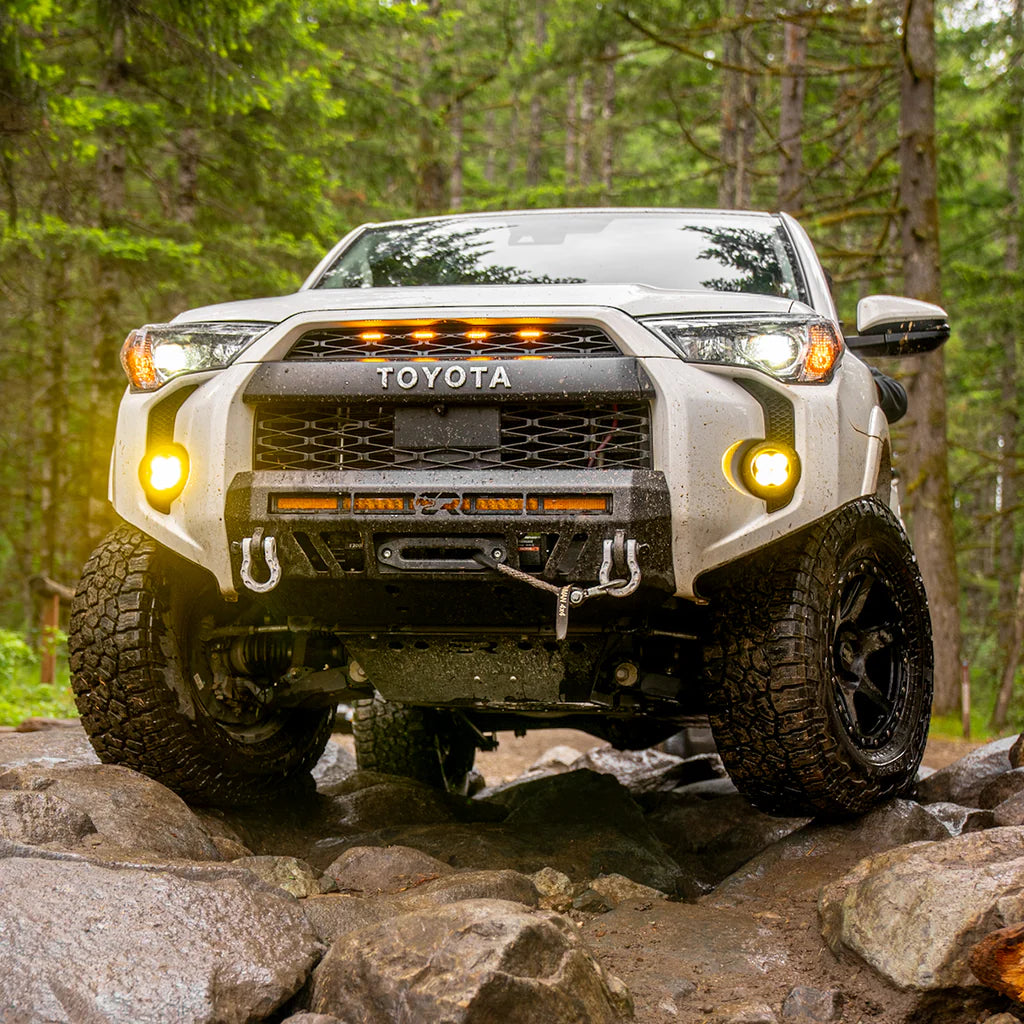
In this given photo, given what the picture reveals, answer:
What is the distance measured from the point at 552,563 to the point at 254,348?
1.17m

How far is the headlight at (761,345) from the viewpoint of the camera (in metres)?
3.53

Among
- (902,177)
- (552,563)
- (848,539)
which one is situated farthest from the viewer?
(902,177)

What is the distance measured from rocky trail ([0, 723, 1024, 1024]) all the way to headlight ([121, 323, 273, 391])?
4.32 feet

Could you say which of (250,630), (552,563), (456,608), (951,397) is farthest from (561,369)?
(951,397)

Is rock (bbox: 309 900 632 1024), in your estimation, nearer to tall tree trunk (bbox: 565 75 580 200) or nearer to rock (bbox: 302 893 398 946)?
rock (bbox: 302 893 398 946)

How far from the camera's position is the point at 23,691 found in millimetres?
10141

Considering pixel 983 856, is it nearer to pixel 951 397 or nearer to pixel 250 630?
pixel 250 630

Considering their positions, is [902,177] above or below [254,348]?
above

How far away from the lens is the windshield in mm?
4777

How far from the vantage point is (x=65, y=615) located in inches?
709

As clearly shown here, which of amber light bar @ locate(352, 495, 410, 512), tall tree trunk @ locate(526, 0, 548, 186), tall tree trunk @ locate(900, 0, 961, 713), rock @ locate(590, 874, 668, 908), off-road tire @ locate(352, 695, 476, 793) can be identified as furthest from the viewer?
tall tree trunk @ locate(526, 0, 548, 186)

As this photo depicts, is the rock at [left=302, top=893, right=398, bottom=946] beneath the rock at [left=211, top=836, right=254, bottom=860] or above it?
above

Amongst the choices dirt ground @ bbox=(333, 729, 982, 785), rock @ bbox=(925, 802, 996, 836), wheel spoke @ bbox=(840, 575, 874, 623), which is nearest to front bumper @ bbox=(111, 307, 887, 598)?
wheel spoke @ bbox=(840, 575, 874, 623)

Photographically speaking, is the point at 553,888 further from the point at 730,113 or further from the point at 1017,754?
the point at 730,113
